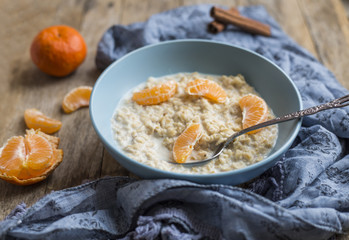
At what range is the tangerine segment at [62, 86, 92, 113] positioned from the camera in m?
2.20

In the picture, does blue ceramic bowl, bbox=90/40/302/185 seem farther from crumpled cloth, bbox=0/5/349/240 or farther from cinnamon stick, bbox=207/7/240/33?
cinnamon stick, bbox=207/7/240/33

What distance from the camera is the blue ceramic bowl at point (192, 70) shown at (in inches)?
69.3

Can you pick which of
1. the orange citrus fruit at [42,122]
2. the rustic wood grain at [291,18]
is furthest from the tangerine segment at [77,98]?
the rustic wood grain at [291,18]

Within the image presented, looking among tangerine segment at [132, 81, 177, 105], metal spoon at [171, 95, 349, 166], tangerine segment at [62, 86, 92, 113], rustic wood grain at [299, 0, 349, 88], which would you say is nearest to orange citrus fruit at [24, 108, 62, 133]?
tangerine segment at [62, 86, 92, 113]

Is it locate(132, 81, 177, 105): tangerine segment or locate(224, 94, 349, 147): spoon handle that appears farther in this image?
locate(132, 81, 177, 105): tangerine segment

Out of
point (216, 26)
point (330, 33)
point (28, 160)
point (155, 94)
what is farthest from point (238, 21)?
point (28, 160)

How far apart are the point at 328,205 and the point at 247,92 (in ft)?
2.44

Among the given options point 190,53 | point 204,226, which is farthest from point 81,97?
point 204,226

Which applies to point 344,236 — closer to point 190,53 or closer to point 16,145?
point 190,53

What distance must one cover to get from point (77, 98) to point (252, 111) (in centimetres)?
103

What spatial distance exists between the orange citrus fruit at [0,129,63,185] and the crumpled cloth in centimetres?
18

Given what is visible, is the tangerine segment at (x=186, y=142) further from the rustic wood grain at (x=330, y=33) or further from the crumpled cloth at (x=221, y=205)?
the rustic wood grain at (x=330, y=33)

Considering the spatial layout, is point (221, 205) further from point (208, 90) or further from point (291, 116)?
point (208, 90)

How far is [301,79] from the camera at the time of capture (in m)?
2.21
